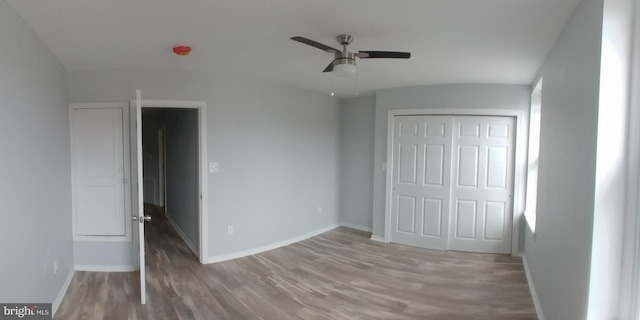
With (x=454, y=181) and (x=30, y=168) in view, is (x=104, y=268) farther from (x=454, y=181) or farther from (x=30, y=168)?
(x=454, y=181)

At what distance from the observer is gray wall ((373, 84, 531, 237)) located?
404cm

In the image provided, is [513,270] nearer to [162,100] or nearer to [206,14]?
[206,14]

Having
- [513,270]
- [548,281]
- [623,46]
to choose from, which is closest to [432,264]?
[513,270]

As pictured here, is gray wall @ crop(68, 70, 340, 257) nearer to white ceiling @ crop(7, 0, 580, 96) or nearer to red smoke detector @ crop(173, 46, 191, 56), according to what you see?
white ceiling @ crop(7, 0, 580, 96)

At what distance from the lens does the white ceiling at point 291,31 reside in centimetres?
193

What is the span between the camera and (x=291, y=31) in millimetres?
2330

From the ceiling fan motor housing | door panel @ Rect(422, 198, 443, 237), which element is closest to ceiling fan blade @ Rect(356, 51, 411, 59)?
the ceiling fan motor housing

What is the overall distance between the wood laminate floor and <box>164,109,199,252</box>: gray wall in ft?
1.65

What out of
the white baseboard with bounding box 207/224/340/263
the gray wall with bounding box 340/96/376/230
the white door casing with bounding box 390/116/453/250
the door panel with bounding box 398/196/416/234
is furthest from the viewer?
the gray wall with bounding box 340/96/376/230

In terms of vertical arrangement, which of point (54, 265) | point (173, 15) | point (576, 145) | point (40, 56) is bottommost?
point (54, 265)

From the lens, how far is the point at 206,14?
205cm

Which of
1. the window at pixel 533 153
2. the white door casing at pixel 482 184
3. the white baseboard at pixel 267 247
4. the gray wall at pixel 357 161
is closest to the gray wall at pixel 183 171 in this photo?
Result: the white baseboard at pixel 267 247

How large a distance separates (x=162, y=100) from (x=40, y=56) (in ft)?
3.68

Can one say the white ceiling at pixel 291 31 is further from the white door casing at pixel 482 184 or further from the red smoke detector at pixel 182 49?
the white door casing at pixel 482 184
